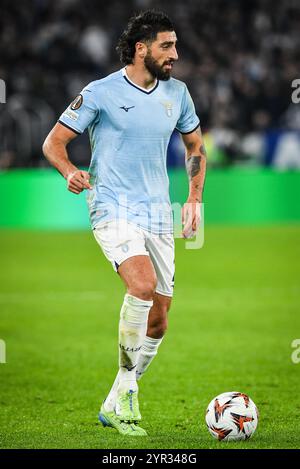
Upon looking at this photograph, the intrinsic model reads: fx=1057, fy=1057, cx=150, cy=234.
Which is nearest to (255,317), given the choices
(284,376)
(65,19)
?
(284,376)

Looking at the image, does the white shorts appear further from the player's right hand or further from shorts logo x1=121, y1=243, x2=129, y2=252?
the player's right hand

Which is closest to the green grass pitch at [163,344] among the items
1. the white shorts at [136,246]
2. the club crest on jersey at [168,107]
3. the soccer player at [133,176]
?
the soccer player at [133,176]

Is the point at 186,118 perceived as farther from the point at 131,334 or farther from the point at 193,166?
the point at 131,334

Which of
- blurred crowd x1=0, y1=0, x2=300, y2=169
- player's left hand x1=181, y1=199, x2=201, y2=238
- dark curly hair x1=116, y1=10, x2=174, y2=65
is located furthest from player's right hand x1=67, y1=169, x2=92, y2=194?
blurred crowd x1=0, y1=0, x2=300, y2=169

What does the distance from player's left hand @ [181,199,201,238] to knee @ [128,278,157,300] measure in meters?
0.58

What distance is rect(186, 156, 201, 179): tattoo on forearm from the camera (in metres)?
7.14


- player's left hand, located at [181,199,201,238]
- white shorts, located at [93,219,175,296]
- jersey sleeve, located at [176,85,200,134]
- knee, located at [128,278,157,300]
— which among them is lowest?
knee, located at [128,278,157,300]

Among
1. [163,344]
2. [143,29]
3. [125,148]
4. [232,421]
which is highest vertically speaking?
[143,29]

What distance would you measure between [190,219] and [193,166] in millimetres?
538

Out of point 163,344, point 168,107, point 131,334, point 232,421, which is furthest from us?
point 163,344

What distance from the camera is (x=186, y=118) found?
23.2ft

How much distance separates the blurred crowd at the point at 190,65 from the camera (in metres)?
21.2

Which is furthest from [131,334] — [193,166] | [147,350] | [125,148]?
[193,166]

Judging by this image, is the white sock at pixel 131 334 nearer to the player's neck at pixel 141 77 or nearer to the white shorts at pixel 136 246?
the white shorts at pixel 136 246
